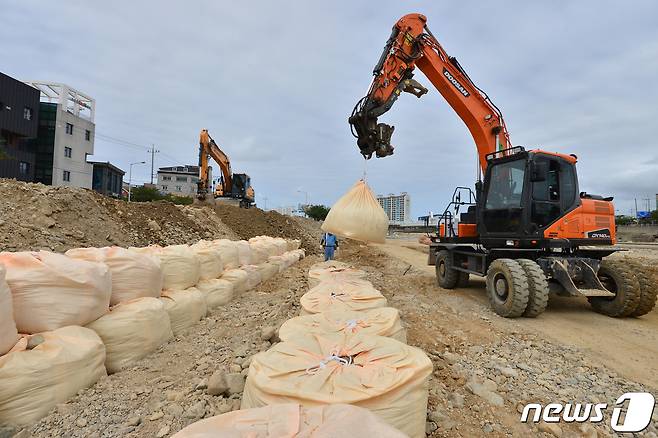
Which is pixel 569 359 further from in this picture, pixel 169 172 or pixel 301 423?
pixel 169 172

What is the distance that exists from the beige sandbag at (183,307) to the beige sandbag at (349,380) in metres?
2.26

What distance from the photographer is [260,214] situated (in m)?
22.5

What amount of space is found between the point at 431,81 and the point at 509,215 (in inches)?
124

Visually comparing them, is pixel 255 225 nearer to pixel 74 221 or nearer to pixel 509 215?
pixel 74 221

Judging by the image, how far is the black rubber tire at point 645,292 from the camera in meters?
5.23

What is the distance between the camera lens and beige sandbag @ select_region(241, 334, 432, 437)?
4.93 ft

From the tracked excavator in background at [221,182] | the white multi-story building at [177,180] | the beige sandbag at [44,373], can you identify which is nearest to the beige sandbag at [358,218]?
the beige sandbag at [44,373]

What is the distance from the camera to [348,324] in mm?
2500

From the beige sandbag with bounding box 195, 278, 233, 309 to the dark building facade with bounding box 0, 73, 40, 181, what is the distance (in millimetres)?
27197

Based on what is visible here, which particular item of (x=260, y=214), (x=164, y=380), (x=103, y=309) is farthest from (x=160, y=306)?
(x=260, y=214)

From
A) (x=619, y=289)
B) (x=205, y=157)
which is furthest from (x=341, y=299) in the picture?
(x=205, y=157)

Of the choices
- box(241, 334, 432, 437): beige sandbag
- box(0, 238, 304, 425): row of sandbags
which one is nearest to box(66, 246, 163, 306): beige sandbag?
box(0, 238, 304, 425): row of sandbags

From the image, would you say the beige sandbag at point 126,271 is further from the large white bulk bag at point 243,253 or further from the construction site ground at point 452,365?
the large white bulk bag at point 243,253

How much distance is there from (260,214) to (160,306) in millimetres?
19443
